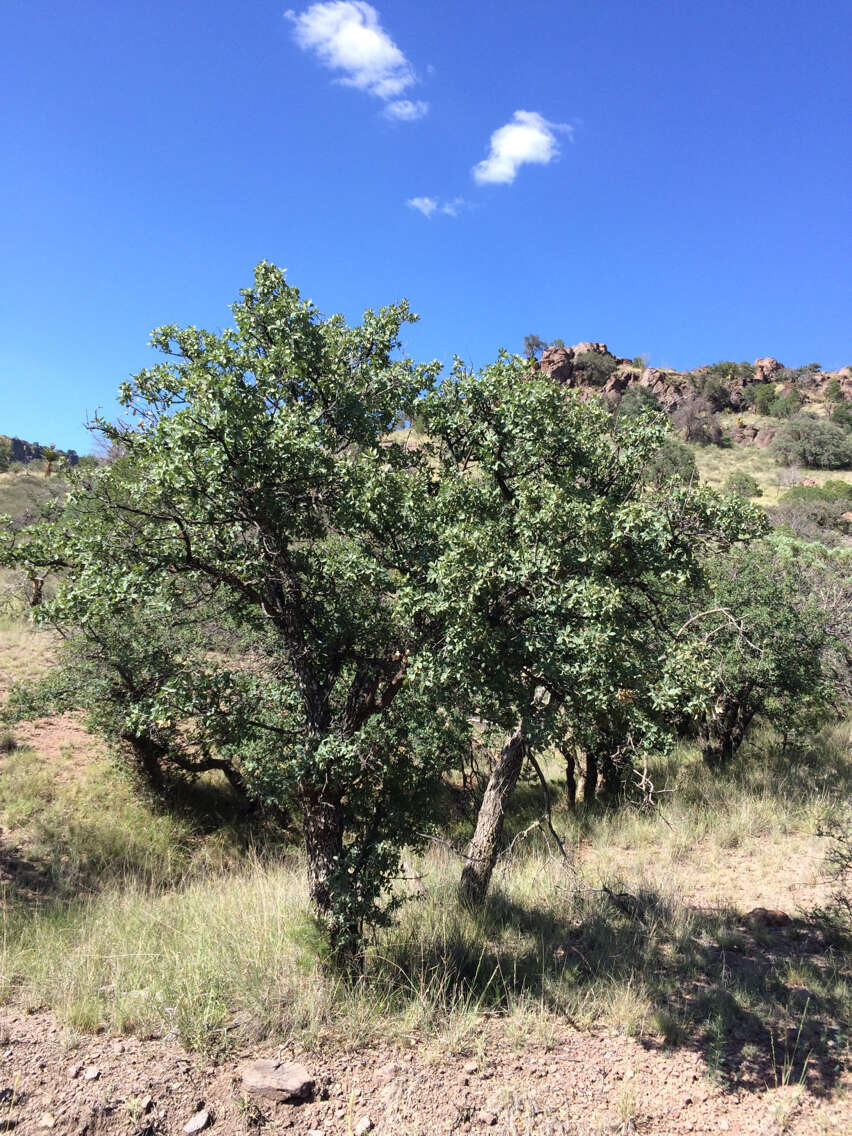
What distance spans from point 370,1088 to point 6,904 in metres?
5.97

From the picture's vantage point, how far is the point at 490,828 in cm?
751

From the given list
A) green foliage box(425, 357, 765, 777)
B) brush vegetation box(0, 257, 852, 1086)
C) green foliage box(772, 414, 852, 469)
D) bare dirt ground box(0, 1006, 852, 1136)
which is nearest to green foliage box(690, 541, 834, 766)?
brush vegetation box(0, 257, 852, 1086)

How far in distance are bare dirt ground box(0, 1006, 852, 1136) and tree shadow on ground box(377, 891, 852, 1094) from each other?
304 mm

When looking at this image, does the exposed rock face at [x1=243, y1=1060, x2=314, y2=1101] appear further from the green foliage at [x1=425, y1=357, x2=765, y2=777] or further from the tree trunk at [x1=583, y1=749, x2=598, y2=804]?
the tree trunk at [x1=583, y1=749, x2=598, y2=804]

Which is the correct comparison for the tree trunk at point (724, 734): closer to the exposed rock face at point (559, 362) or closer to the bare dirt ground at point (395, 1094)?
the bare dirt ground at point (395, 1094)

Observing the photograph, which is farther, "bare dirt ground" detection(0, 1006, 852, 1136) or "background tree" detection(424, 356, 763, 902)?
"background tree" detection(424, 356, 763, 902)

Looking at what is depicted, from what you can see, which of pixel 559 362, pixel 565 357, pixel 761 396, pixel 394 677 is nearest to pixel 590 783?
pixel 394 677

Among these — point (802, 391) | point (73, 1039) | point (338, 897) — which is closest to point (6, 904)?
point (73, 1039)

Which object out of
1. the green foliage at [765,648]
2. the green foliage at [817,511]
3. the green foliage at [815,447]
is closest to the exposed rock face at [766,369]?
the green foliage at [815,447]

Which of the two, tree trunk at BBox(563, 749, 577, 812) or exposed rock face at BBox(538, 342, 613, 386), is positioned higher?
exposed rock face at BBox(538, 342, 613, 386)

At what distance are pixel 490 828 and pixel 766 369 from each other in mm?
83070

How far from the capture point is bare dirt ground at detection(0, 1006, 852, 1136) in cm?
378

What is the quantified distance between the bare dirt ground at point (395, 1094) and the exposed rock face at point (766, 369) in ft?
266

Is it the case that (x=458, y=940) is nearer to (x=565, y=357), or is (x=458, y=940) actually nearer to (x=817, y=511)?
(x=817, y=511)
